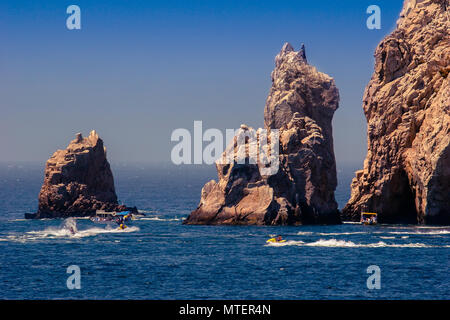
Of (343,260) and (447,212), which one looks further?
(447,212)

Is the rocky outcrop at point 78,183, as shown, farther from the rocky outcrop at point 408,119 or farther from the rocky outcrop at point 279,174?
the rocky outcrop at point 408,119

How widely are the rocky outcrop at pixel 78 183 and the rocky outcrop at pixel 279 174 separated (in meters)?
27.5

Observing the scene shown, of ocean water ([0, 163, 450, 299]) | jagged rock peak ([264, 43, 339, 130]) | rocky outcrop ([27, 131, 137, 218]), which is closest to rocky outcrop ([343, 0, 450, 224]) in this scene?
ocean water ([0, 163, 450, 299])

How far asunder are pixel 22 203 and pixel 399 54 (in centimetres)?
11185

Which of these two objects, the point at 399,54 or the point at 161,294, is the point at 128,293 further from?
the point at 399,54

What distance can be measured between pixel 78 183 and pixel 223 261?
69.4 m

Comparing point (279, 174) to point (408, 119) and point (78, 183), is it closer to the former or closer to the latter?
point (408, 119)

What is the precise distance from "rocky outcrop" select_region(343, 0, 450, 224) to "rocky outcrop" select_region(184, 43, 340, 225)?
26.2 feet

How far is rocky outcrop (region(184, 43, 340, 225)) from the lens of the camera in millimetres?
124000

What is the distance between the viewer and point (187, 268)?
264 feet

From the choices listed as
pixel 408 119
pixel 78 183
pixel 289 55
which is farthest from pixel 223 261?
pixel 78 183

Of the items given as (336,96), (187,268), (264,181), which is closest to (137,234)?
(264,181)

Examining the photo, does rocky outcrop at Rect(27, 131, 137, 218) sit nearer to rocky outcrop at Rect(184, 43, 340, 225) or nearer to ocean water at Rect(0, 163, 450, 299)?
ocean water at Rect(0, 163, 450, 299)

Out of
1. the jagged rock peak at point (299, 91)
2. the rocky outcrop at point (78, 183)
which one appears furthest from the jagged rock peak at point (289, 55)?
the rocky outcrop at point (78, 183)
